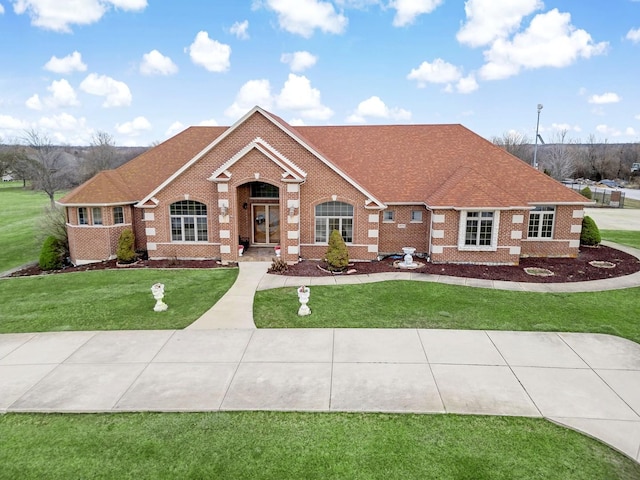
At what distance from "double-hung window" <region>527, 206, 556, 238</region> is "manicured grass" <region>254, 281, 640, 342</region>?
582 cm

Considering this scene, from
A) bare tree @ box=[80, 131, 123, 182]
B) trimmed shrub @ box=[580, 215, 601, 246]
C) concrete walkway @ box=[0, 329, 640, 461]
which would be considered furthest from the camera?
bare tree @ box=[80, 131, 123, 182]

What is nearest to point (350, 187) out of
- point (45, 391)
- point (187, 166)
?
point (187, 166)

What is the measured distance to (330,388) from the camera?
912 cm

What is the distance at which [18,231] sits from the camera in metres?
37.6

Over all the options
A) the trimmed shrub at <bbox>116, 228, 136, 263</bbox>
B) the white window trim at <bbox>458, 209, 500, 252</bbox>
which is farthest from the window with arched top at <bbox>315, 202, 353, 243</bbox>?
the trimmed shrub at <bbox>116, 228, 136, 263</bbox>

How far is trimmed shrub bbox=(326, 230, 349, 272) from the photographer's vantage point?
1859 cm

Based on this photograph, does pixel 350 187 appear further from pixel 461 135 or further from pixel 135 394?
pixel 135 394

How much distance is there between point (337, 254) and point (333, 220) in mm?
2455

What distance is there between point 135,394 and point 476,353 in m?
7.92

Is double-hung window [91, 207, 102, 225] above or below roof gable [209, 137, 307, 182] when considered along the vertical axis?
below

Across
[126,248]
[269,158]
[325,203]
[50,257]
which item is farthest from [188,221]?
[50,257]

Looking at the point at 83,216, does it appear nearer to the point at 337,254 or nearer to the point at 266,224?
the point at 266,224

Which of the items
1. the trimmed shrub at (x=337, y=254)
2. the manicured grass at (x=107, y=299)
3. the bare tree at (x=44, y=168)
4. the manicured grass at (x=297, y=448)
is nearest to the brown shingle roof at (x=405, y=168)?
the trimmed shrub at (x=337, y=254)

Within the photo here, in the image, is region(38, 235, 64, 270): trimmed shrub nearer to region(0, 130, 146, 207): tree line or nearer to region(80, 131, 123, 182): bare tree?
region(0, 130, 146, 207): tree line
